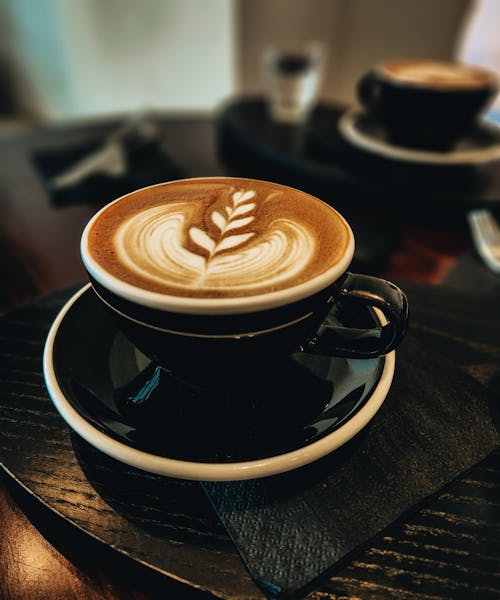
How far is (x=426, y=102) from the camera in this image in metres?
0.92

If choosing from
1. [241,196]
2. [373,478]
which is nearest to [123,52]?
[241,196]

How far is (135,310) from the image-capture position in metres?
0.38

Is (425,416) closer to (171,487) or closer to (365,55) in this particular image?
(171,487)

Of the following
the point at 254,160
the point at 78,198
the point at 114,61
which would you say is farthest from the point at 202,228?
the point at 114,61

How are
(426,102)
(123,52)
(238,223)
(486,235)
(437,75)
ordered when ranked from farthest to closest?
(123,52), (437,75), (426,102), (486,235), (238,223)

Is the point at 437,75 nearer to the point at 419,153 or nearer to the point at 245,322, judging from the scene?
the point at 419,153

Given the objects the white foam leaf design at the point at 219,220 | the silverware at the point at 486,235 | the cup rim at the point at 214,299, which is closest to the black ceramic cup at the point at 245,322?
the cup rim at the point at 214,299

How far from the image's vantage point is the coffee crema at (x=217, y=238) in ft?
1.27

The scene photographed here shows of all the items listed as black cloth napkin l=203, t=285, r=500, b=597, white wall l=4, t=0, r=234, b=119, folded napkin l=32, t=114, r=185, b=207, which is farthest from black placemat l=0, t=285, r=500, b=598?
white wall l=4, t=0, r=234, b=119

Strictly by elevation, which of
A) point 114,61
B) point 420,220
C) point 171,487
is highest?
point 171,487

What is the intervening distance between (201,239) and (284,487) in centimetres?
22

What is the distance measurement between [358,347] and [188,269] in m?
0.17

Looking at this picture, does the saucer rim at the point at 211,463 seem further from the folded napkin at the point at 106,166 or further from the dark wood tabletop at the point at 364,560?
the folded napkin at the point at 106,166

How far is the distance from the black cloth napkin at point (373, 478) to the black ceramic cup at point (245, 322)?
0.26 ft
